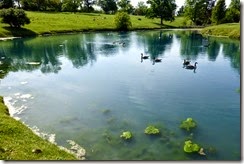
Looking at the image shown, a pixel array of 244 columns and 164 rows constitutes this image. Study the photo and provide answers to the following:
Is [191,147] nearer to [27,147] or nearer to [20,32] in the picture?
[27,147]

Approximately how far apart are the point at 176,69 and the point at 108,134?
30.8m

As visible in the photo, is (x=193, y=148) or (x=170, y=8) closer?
(x=193, y=148)

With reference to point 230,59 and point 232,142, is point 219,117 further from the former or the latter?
point 230,59

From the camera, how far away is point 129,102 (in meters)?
35.9

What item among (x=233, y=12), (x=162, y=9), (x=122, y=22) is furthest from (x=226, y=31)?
(x=162, y=9)

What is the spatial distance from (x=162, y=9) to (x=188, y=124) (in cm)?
14271

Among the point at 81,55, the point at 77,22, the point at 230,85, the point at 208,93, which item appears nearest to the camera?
the point at 208,93

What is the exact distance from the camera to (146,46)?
91500 mm

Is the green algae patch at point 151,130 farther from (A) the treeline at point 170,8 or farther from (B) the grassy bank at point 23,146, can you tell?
(A) the treeline at point 170,8

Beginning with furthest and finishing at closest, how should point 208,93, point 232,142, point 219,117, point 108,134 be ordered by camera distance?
point 208,93
point 219,117
point 108,134
point 232,142

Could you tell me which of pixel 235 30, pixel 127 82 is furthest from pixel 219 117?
pixel 235 30

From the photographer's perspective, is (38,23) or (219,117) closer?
(219,117)

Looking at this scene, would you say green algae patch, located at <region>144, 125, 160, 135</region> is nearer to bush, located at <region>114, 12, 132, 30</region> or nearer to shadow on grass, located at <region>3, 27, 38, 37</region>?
shadow on grass, located at <region>3, 27, 38, 37</region>

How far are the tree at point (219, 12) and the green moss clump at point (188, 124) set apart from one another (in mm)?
124519
